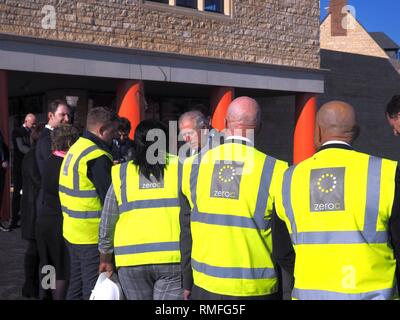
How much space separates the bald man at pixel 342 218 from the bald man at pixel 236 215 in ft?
1.05

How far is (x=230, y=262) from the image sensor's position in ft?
10.8

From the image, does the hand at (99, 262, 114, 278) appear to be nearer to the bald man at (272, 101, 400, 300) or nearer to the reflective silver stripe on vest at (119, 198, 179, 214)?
the reflective silver stripe on vest at (119, 198, 179, 214)

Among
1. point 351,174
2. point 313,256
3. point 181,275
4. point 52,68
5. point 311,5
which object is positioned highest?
point 311,5

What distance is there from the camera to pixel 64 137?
5.13 m

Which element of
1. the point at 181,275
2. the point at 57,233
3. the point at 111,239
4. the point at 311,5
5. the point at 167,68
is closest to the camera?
the point at 181,275

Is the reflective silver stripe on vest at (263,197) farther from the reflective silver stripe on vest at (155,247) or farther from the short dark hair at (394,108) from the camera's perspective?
the short dark hair at (394,108)

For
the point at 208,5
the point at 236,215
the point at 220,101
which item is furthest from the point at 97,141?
the point at 208,5

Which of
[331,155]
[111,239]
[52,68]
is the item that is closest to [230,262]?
[331,155]

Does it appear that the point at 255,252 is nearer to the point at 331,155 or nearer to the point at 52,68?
the point at 331,155

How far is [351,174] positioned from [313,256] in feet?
1.42

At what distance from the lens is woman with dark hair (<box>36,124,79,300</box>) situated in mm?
5098

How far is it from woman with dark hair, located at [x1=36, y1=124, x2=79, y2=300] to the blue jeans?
1.57 feet

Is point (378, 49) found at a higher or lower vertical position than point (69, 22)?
higher

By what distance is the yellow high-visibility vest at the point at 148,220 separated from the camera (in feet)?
12.4
